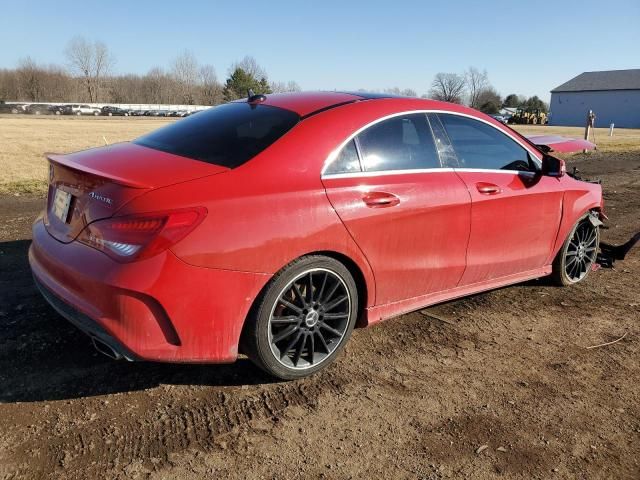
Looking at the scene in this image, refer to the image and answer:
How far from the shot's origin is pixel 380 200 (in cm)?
338

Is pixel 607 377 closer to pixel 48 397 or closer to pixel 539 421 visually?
pixel 539 421

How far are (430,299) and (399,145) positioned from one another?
3.66ft

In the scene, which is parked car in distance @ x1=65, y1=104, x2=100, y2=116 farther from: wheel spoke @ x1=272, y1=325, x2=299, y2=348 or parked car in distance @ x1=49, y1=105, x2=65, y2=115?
wheel spoke @ x1=272, y1=325, x2=299, y2=348

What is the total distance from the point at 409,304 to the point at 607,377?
1342 millimetres

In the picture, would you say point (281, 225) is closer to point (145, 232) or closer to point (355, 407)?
point (145, 232)

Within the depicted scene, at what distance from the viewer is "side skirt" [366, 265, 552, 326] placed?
3.55 meters

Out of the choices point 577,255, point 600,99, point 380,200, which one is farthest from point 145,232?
point 600,99

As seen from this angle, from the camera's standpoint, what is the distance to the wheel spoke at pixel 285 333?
311 centimetres

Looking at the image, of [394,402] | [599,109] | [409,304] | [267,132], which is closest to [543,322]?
[409,304]

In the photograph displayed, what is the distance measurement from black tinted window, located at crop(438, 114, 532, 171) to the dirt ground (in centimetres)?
124

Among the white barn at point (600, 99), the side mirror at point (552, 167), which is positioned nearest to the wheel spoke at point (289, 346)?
the side mirror at point (552, 167)

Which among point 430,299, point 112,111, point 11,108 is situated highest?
point 11,108

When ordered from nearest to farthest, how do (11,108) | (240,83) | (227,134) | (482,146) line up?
1. (227,134)
2. (482,146)
3. (11,108)
4. (240,83)

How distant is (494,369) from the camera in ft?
11.6
